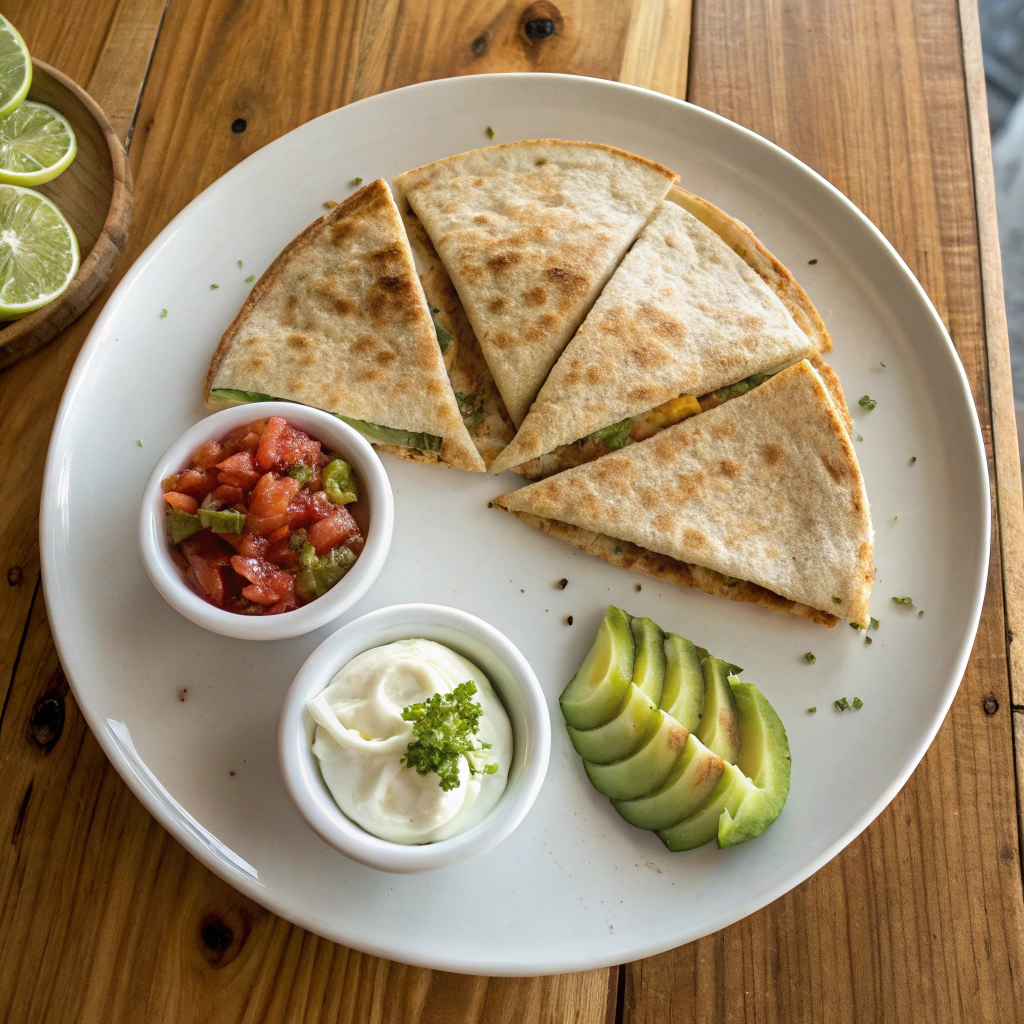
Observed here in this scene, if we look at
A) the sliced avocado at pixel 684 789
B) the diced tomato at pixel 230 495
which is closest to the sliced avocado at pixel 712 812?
the sliced avocado at pixel 684 789

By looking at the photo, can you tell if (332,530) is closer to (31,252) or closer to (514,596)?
(514,596)

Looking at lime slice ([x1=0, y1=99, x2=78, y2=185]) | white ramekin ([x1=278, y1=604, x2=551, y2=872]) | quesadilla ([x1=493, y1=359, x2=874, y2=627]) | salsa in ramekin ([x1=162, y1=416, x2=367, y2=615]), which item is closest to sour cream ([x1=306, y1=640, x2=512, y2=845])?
white ramekin ([x1=278, y1=604, x2=551, y2=872])

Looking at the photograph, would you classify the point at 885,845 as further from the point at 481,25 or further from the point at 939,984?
the point at 481,25

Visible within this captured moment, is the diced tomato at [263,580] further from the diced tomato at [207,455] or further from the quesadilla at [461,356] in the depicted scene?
the quesadilla at [461,356]

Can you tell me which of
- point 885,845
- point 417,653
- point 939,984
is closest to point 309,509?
point 417,653

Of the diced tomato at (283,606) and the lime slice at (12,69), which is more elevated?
the lime slice at (12,69)

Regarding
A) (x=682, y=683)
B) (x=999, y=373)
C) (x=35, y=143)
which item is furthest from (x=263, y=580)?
(x=999, y=373)

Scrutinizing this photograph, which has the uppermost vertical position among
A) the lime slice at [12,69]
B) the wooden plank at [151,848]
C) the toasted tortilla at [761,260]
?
the toasted tortilla at [761,260]
